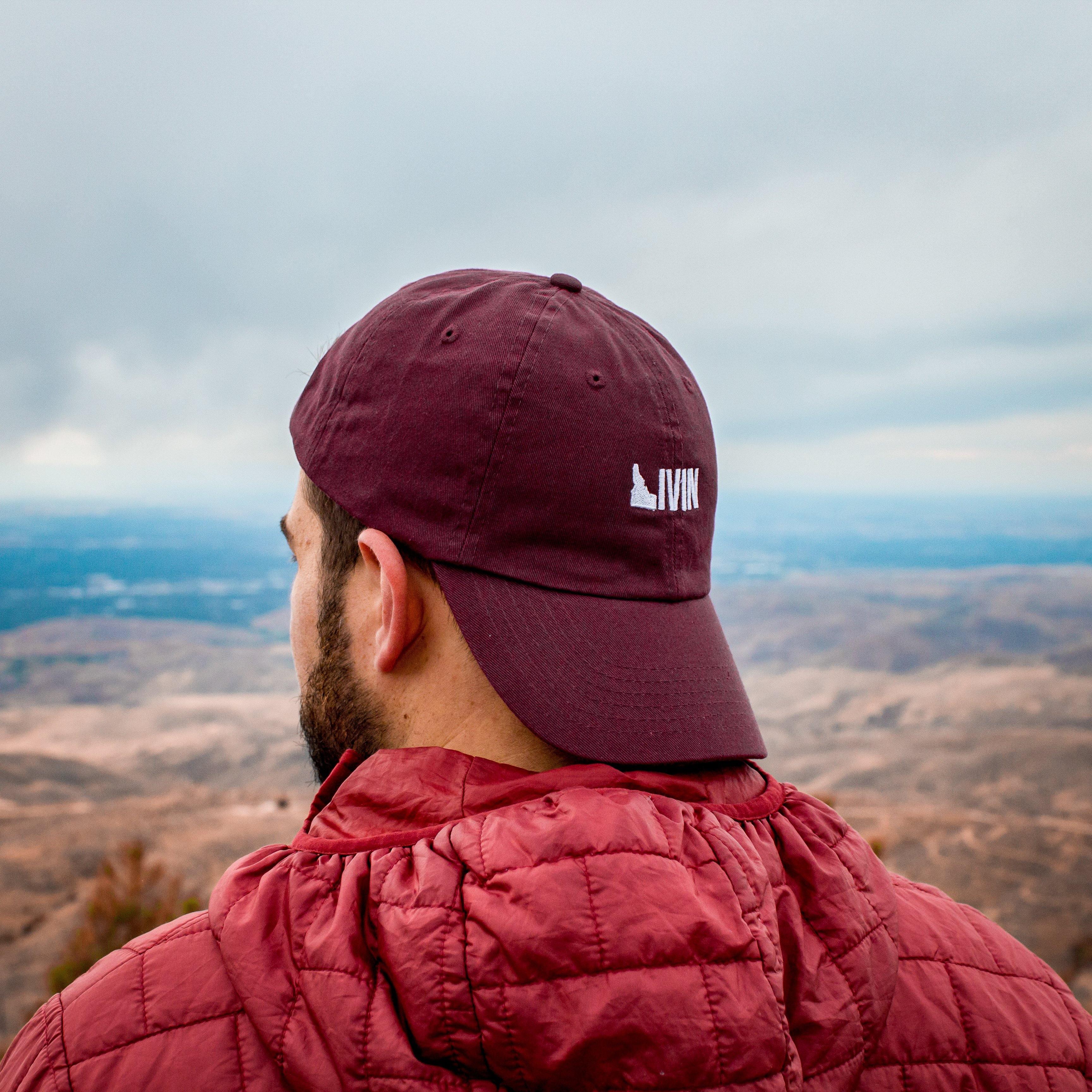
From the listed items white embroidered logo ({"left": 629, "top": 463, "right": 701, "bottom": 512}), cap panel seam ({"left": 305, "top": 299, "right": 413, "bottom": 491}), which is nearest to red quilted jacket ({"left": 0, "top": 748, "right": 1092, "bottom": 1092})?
white embroidered logo ({"left": 629, "top": 463, "right": 701, "bottom": 512})

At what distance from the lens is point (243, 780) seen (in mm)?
25719

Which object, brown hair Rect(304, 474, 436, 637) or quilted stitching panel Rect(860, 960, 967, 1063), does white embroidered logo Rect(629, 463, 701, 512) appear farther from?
quilted stitching panel Rect(860, 960, 967, 1063)

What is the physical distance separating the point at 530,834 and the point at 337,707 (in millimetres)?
582

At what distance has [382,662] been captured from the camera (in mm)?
1363

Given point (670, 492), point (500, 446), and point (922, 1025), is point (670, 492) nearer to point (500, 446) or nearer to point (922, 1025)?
point (500, 446)

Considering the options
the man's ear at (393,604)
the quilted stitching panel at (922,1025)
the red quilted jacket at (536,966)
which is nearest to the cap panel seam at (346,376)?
the man's ear at (393,604)

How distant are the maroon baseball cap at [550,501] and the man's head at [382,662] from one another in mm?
56

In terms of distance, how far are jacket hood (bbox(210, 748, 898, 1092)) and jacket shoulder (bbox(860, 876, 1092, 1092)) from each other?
20cm

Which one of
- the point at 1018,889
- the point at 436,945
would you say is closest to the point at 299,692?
the point at 436,945

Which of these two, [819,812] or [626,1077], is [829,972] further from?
[626,1077]

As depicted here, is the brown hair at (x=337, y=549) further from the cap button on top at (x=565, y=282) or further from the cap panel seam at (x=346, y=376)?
the cap button on top at (x=565, y=282)

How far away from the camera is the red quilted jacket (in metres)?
0.93

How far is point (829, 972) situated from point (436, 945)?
0.57m

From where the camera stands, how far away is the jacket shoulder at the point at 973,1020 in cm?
130
